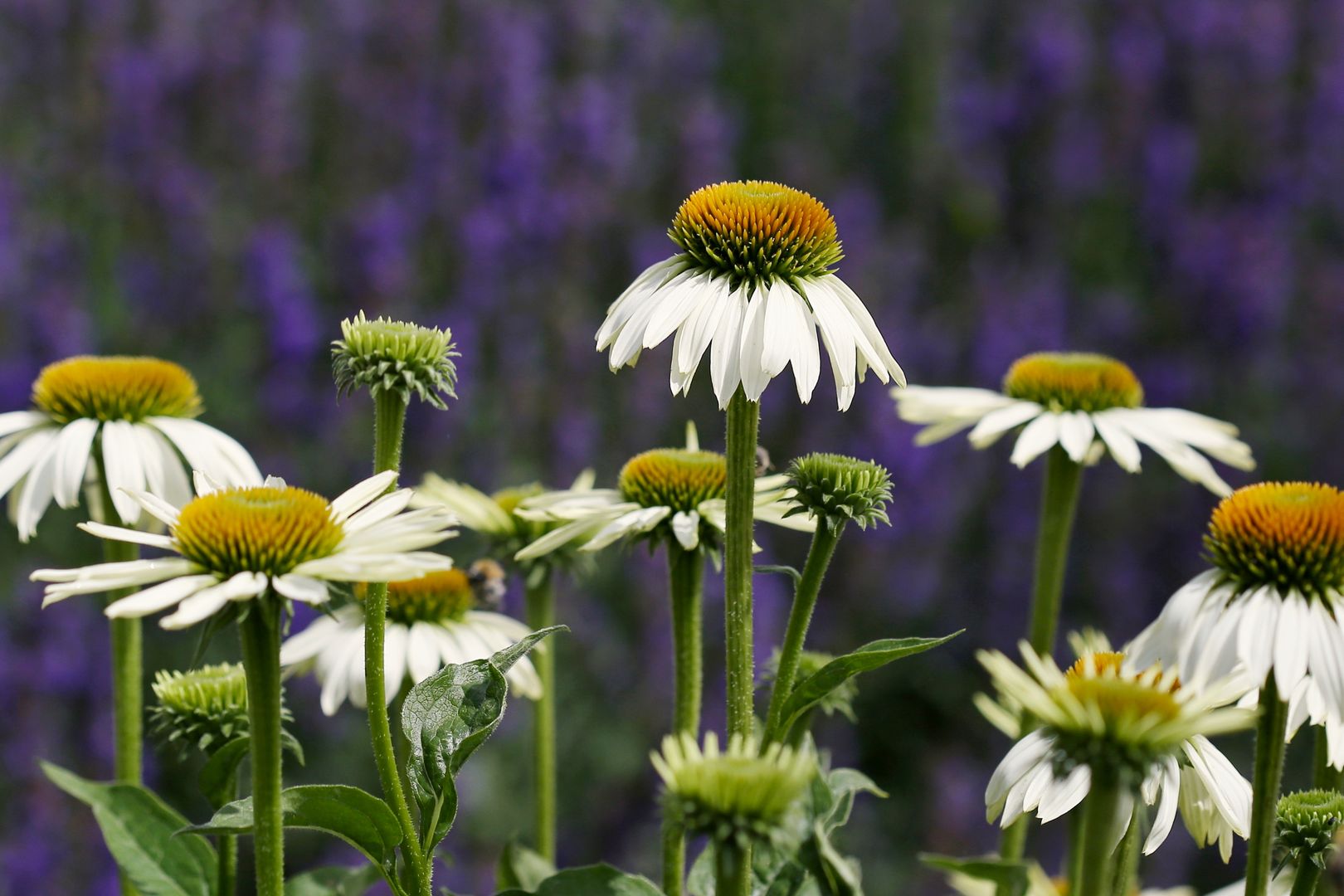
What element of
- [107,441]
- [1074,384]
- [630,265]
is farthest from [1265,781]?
[630,265]

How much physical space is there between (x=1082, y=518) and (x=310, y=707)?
2.13 metres

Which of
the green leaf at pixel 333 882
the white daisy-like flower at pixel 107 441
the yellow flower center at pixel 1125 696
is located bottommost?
the green leaf at pixel 333 882

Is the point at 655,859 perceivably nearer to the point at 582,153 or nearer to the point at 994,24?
the point at 582,153

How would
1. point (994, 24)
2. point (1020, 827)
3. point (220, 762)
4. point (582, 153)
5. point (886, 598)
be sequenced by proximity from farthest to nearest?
point (994, 24)
point (582, 153)
point (886, 598)
point (1020, 827)
point (220, 762)

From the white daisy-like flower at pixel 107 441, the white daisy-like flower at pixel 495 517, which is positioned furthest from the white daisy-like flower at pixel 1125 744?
the white daisy-like flower at pixel 107 441

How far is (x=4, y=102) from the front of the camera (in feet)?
14.4

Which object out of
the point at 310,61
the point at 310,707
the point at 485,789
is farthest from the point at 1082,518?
the point at 310,61

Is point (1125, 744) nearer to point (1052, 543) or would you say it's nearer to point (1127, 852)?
point (1127, 852)

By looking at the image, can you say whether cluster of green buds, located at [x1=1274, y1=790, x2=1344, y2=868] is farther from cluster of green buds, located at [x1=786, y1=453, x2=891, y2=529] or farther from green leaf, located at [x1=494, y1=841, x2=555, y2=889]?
green leaf, located at [x1=494, y1=841, x2=555, y2=889]

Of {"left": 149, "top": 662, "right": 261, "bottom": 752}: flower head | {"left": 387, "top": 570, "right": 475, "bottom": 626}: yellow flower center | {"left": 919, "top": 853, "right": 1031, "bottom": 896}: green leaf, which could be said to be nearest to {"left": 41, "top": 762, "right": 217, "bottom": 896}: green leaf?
{"left": 149, "top": 662, "right": 261, "bottom": 752}: flower head

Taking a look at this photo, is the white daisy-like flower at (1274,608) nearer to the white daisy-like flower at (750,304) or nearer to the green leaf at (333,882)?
the white daisy-like flower at (750,304)

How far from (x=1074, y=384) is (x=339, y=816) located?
0.82 m

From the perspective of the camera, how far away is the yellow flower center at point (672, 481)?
1.04 meters

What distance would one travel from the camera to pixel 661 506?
1031 mm
